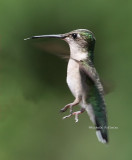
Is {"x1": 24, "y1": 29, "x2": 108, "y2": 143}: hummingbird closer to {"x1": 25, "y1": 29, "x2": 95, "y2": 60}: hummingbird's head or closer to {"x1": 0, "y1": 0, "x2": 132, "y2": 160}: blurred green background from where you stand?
{"x1": 25, "y1": 29, "x2": 95, "y2": 60}: hummingbird's head

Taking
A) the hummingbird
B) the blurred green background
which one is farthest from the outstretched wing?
the blurred green background

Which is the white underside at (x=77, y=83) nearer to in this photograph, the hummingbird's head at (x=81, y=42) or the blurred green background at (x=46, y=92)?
the hummingbird's head at (x=81, y=42)

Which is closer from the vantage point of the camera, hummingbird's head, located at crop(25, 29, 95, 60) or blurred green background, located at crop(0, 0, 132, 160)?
hummingbird's head, located at crop(25, 29, 95, 60)

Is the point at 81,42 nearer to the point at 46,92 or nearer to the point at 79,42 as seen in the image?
the point at 79,42

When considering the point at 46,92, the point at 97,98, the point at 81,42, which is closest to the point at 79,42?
the point at 81,42

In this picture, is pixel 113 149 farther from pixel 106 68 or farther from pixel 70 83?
pixel 70 83

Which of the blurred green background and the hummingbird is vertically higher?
the hummingbird

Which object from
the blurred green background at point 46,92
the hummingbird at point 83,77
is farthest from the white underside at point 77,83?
the blurred green background at point 46,92

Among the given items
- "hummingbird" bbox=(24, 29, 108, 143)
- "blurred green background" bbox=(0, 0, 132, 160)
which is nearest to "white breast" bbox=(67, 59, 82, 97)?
"hummingbird" bbox=(24, 29, 108, 143)

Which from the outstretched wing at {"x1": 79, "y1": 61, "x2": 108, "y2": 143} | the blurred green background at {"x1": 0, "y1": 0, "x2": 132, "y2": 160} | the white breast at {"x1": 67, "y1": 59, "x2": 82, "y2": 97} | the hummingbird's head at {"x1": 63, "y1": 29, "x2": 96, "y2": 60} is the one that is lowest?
the blurred green background at {"x1": 0, "y1": 0, "x2": 132, "y2": 160}
